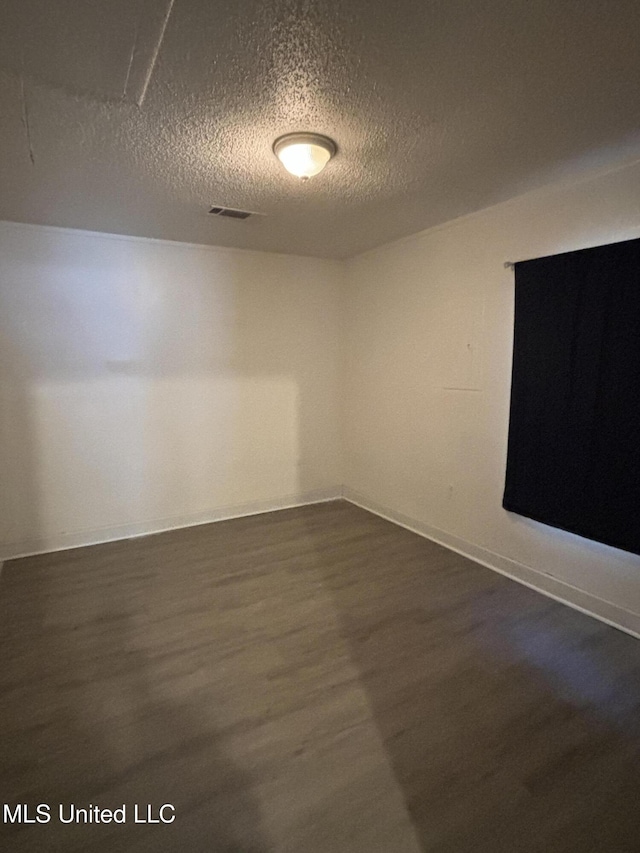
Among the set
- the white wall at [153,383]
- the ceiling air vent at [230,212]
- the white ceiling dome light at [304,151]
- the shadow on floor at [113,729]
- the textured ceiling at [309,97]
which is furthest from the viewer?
the white wall at [153,383]

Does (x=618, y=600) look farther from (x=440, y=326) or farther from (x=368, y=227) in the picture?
(x=368, y=227)

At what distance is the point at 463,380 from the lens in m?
3.48

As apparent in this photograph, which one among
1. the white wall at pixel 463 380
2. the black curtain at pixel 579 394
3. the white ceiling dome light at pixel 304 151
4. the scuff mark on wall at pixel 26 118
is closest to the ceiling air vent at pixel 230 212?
the white ceiling dome light at pixel 304 151

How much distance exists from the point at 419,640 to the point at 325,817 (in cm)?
108

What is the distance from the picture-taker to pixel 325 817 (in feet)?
5.07

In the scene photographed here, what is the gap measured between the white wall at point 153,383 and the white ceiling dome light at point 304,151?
79.4 inches

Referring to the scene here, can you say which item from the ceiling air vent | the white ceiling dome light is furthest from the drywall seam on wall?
the white ceiling dome light

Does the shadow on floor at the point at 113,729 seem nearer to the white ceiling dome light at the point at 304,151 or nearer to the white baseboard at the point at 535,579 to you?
the white baseboard at the point at 535,579

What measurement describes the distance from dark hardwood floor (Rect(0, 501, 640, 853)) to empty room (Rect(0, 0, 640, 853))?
14mm

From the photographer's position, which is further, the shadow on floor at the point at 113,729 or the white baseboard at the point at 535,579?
the white baseboard at the point at 535,579

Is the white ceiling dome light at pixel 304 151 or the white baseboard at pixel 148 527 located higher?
the white ceiling dome light at pixel 304 151

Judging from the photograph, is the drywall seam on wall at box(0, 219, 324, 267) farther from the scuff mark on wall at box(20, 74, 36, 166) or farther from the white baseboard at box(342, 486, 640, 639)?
the white baseboard at box(342, 486, 640, 639)

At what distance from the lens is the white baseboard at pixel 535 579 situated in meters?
2.59

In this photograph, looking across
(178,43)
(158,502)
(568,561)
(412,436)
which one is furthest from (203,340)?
(568,561)
